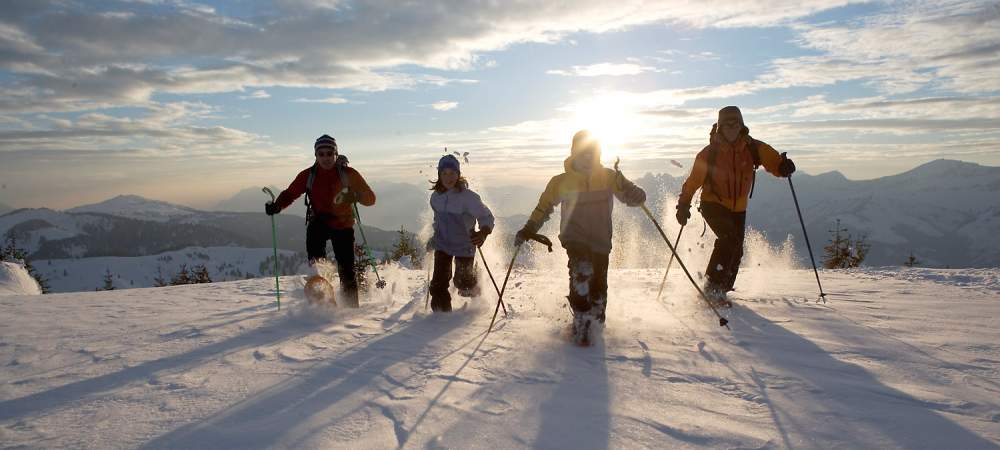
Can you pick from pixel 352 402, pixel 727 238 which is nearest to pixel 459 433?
pixel 352 402

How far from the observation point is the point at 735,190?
6.61 meters

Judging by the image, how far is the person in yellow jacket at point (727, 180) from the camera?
652 centimetres

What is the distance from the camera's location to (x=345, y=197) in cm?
683

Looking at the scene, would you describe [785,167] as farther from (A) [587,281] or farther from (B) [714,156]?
(A) [587,281]

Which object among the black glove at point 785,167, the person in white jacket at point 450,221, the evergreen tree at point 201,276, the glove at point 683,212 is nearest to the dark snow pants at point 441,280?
the person in white jacket at point 450,221

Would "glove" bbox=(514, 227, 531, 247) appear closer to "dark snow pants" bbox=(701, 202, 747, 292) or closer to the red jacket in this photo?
the red jacket

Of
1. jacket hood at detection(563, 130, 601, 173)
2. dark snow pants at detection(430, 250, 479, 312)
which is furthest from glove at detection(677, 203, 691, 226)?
dark snow pants at detection(430, 250, 479, 312)

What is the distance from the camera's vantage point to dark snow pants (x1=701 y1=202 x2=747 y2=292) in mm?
6504

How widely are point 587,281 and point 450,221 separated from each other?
210 cm

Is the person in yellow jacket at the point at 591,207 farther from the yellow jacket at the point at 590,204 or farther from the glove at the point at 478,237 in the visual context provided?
the glove at the point at 478,237

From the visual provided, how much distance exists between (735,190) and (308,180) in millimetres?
5423

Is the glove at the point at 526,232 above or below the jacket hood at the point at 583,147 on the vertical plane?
below

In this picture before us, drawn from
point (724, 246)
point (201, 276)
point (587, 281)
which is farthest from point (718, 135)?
point (201, 276)

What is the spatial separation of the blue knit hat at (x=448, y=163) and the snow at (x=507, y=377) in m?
1.81
